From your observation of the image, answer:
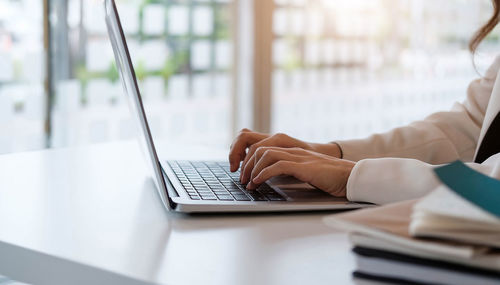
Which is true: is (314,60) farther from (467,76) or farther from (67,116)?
(67,116)

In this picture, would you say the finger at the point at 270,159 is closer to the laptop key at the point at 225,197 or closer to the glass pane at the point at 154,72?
the laptop key at the point at 225,197

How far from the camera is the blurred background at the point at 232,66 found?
117 inches

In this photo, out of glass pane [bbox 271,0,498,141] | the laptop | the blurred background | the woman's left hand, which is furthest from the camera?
glass pane [bbox 271,0,498,141]

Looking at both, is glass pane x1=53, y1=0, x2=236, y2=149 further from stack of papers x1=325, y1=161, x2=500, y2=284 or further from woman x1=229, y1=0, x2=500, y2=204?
stack of papers x1=325, y1=161, x2=500, y2=284

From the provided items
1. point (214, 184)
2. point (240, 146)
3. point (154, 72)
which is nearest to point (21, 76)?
point (154, 72)

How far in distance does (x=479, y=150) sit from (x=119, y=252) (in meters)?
0.71

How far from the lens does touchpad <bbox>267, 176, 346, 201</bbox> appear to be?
96 cm

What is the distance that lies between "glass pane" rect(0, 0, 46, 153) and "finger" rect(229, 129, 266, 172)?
196 cm

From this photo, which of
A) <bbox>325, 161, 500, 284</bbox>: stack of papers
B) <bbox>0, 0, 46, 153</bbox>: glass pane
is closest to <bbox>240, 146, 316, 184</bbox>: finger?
<bbox>325, 161, 500, 284</bbox>: stack of papers

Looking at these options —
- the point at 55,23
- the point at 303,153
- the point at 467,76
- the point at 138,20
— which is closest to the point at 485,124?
the point at 303,153

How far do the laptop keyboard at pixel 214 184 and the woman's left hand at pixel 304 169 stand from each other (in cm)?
3

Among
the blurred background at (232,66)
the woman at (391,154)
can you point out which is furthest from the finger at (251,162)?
the blurred background at (232,66)

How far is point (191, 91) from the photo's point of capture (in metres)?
3.77

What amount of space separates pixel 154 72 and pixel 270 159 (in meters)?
2.68
